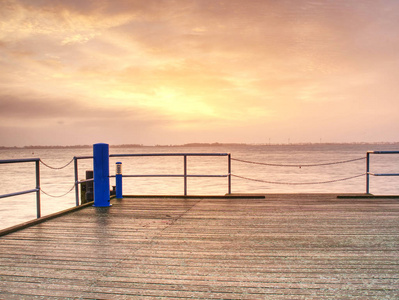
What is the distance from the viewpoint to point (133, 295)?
278 cm

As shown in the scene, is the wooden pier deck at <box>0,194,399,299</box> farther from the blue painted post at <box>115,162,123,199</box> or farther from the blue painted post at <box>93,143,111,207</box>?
the blue painted post at <box>115,162,123,199</box>

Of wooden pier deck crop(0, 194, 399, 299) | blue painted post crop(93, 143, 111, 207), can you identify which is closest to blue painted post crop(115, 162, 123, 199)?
blue painted post crop(93, 143, 111, 207)

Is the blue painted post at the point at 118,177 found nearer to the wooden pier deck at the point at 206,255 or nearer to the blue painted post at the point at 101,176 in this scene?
the blue painted post at the point at 101,176

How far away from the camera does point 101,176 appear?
718 cm

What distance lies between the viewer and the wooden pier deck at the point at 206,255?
2.89m

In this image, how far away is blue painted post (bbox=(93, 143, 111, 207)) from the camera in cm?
718

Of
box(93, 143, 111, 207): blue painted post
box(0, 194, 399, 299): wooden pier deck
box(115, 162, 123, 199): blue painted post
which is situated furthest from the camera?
→ box(115, 162, 123, 199): blue painted post

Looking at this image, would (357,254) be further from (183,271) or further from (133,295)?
(133,295)

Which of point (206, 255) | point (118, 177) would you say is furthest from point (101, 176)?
point (206, 255)

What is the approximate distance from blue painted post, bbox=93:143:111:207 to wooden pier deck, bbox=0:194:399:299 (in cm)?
68

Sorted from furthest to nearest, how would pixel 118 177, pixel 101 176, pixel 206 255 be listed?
1. pixel 118 177
2. pixel 101 176
3. pixel 206 255

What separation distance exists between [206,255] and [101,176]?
13.3 ft

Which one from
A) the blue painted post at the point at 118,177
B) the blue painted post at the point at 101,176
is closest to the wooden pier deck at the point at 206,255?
the blue painted post at the point at 101,176

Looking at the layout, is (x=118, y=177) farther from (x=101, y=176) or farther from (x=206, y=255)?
(x=206, y=255)
